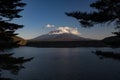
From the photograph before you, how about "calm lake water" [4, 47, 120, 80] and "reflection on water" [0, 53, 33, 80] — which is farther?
"calm lake water" [4, 47, 120, 80]

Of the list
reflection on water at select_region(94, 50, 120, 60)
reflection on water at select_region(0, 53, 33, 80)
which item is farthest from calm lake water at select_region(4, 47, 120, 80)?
reflection on water at select_region(0, 53, 33, 80)

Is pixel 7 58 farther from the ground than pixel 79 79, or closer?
farther from the ground

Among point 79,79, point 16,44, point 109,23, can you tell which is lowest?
point 79,79

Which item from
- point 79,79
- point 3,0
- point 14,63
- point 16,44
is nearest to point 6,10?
point 3,0

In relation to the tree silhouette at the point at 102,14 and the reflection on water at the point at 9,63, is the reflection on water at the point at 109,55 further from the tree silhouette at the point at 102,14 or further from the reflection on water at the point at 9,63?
the reflection on water at the point at 9,63

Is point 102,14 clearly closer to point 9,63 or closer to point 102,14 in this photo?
point 102,14

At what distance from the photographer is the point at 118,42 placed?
10766mm

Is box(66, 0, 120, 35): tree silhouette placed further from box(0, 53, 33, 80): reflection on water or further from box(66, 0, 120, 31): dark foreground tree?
box(0, 53, 33, 80): reflection on water

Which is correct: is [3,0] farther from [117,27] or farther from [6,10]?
[117,27]

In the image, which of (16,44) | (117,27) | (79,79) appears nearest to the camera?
(117,27)

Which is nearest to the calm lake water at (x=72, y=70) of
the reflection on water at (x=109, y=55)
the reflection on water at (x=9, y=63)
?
the reflection on water at (x=109, y=55)

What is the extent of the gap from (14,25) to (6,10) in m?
1.26

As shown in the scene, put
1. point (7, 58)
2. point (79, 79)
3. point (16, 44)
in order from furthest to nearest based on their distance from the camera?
1. point (79, 79)
2. point (16, 44)
3. point (7, 58)

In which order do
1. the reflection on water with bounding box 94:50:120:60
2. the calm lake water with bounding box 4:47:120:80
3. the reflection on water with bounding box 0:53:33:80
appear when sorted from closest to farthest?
1. the reflection on water with bounding box 94:50:120:60
2. the reflection on water with bounding box 0:53:33:80
3. the calm lake water with bounding box 4:47:120:80
